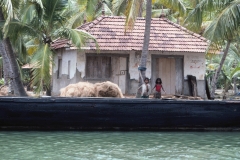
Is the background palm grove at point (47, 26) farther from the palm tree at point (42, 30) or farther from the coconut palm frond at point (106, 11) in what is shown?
the coconut palm frond at point (106, 11)

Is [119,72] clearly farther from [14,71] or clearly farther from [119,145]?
[119,145]

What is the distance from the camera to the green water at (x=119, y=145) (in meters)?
9.76

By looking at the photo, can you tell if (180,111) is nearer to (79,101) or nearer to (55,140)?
(79,101)

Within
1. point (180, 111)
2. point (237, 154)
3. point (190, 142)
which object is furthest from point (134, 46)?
point (237, 154)

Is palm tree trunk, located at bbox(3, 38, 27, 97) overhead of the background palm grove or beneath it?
beneath

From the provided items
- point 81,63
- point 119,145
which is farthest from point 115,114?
point 81,63

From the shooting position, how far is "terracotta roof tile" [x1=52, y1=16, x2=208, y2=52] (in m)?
18.6

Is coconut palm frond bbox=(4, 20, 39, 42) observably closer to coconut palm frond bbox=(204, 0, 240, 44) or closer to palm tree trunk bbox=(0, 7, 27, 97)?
palm tree trunk bbox=(0, 7, 27, 97)

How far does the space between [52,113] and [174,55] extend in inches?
315

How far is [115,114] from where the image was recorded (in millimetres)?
13133

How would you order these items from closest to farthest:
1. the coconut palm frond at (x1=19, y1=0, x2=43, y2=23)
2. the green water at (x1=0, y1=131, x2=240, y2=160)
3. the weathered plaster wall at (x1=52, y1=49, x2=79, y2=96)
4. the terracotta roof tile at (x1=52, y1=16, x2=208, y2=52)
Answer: the green water at (x1=0, y1=131, x2=240, y2=160) < the coconut palm frond at (x1=19, y1=0, x2=43, y2=23) < the terracotta roof tile at (x1=52, y1=16, x2=208, y2=52) < the weathered plaster wall at (x1=52, y1=49, x2=79, y2=96)

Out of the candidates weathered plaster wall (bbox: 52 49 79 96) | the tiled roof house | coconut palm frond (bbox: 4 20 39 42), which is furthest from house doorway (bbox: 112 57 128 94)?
coconut palm frond (bbox: 4 20 39 42)

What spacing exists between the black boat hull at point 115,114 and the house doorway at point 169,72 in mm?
6023

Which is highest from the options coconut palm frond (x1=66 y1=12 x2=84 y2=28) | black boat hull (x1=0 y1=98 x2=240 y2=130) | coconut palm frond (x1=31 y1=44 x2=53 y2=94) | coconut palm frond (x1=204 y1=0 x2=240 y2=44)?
coconut palm frond (x1=66 y1=12 x2=84 y2=28)
